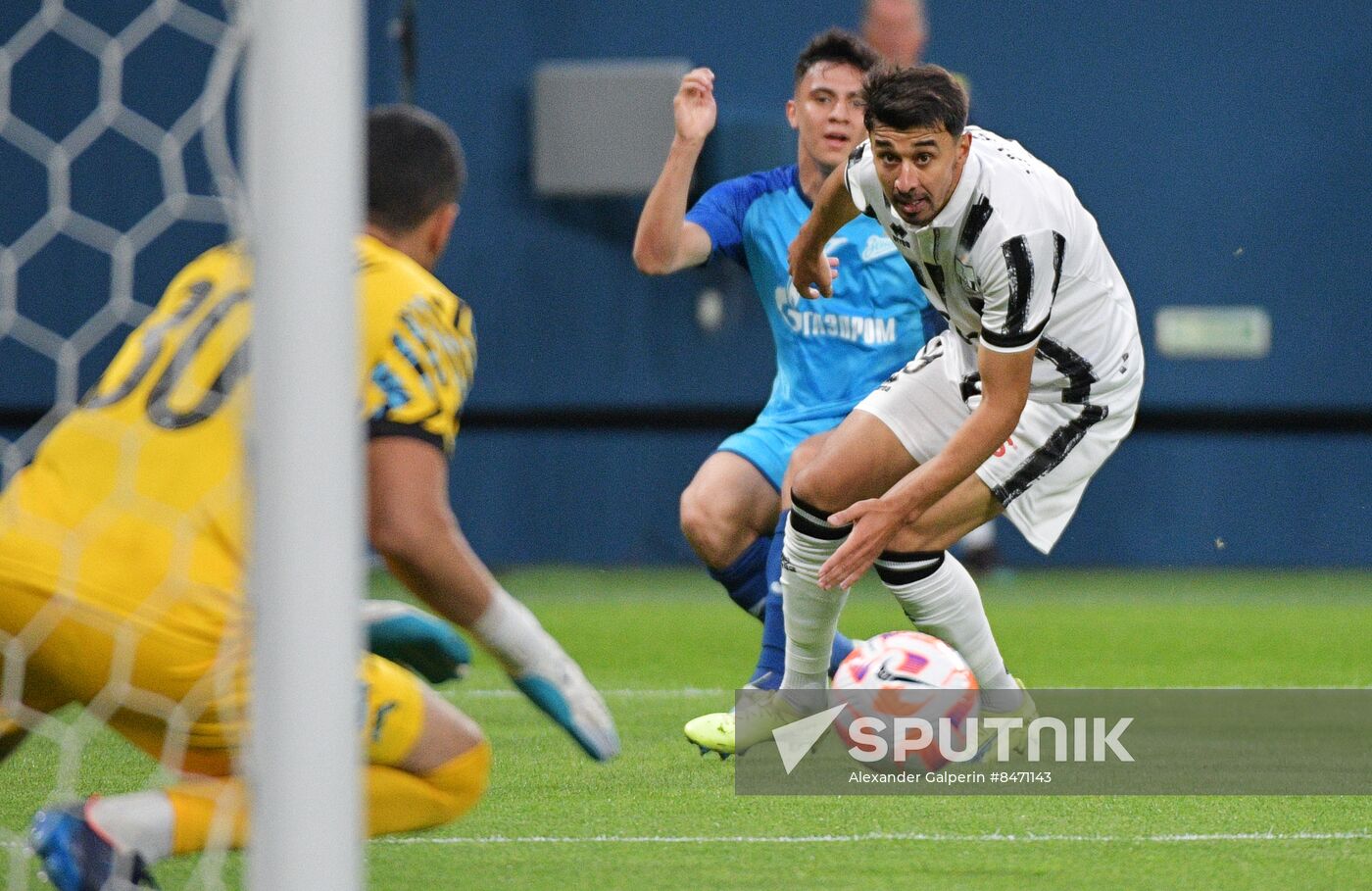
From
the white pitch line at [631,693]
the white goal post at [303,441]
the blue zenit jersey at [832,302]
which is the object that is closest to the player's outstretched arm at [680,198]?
the blue zenit jersey at [832,302]

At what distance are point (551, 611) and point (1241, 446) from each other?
429cm

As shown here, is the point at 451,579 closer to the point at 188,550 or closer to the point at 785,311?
the point at 188,550

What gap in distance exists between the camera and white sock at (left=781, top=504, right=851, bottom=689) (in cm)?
402

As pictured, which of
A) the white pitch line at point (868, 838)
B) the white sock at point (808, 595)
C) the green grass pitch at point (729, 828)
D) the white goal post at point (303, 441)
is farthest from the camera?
the white sock at point (808, 595)

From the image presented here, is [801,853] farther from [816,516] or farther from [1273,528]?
[1273,528]

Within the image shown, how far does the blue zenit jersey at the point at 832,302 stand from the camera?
4.91 metres

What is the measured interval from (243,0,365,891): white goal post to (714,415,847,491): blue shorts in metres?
2.91

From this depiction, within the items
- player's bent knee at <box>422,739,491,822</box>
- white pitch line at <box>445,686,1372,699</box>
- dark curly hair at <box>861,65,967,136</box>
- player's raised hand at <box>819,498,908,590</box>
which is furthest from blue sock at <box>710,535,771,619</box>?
player's bent knee at <box>422,739,491,822</box>

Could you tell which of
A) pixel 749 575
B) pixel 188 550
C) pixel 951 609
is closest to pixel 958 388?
pixel 951 609

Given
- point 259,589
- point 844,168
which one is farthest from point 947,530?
point 259,589

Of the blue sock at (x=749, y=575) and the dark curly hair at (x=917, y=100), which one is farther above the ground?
the dark curly hair at (x=917, y=100)

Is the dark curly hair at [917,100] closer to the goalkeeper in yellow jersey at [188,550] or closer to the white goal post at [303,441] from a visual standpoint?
the goalkeeper in yellow jersey at [188,550]

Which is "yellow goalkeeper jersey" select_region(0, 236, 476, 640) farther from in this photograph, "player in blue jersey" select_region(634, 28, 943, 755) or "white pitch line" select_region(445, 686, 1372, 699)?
"white pitch line" select_region(445, 686, 1372, 699)

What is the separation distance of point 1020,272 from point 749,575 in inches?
57.6
